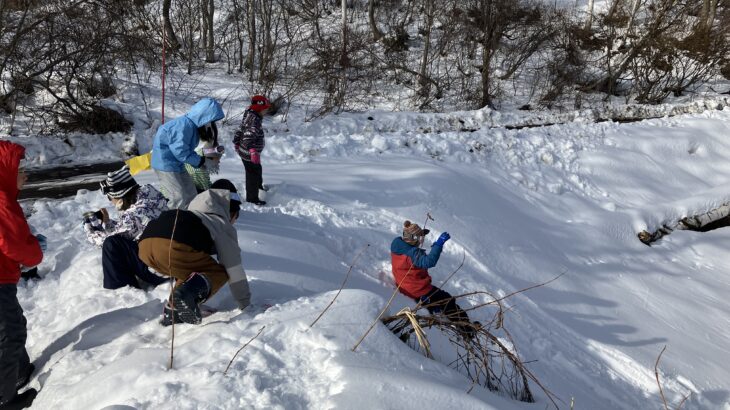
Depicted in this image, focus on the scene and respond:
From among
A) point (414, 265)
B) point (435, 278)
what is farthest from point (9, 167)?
point (435, 278)

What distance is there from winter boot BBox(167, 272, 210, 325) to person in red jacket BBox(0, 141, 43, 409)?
2.90 ft

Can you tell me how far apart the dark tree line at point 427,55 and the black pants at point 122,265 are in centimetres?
810

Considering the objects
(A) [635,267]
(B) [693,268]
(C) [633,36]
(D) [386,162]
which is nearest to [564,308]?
(A) [635,267]

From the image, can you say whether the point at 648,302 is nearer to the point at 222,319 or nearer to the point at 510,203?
the point at 510,203

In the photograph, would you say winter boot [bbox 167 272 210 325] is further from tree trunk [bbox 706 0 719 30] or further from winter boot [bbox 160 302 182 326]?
tree trunk [bbox 706 0 719 30]

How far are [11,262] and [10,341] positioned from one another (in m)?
0.47

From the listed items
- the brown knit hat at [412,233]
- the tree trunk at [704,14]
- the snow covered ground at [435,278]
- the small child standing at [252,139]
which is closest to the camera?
the snow covered ground at [435,278]

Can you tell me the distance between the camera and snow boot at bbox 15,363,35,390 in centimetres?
296

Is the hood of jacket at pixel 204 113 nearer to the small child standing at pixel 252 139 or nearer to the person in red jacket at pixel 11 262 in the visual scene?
the small child standing at pixel 252 139

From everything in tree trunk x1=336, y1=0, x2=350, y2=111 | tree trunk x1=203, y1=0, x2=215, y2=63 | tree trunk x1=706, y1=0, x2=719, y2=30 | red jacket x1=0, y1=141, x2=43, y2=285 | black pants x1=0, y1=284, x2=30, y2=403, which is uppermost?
tree trunk x1=706, y1=0, x2=719, y2=30

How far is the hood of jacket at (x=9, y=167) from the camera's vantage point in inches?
108

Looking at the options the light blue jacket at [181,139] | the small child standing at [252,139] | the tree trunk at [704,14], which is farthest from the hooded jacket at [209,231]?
the tree trunk at [704,14]

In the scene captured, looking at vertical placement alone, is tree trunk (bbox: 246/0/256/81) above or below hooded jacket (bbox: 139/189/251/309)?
above

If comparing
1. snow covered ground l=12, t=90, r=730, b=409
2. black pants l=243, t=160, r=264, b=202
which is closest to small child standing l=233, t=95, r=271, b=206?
black pants l=243, t=160, r=264, b=202
